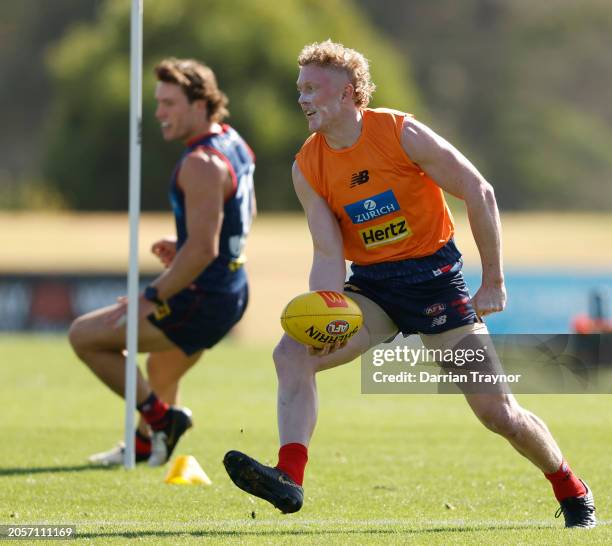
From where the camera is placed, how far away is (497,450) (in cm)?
990

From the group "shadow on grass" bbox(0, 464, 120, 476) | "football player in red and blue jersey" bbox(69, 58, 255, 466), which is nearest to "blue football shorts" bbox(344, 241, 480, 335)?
"football player in red and blue jersey" bbox(69, 58, 255, 466)

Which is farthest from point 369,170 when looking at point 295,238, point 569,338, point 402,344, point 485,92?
point 485,92

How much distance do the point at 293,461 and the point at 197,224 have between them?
8.48 ft

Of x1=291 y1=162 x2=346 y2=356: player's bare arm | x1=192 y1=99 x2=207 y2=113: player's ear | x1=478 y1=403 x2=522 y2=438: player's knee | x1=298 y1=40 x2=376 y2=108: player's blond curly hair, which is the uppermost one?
x1=192 y1=99 x2=207 y2=113: player's ear

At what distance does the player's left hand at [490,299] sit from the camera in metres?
6.59

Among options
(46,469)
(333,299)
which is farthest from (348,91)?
(46,469)

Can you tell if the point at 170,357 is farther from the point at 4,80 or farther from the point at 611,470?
the point at 4,80

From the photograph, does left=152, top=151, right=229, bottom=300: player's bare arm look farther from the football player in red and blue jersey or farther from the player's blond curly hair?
the player's blond curly hair

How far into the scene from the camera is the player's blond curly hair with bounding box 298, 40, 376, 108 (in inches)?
267

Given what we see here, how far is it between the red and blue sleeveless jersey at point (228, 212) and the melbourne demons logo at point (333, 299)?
247 cm

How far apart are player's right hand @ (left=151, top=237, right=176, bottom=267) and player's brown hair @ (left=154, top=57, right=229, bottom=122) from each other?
80 cm

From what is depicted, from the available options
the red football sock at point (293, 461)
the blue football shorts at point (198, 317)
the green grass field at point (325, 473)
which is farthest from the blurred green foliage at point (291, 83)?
the red football sock at point (293, 461)

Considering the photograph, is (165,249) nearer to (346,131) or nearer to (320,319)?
(346,131)

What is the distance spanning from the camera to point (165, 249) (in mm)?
9156
